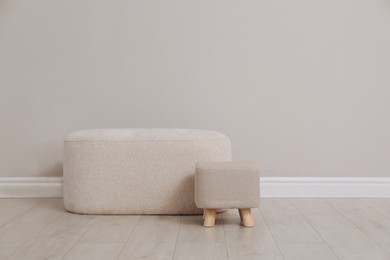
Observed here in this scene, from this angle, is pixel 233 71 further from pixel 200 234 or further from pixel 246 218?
pixel 200 234

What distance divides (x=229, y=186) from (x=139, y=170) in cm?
52

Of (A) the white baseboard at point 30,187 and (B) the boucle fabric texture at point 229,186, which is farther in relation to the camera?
(A) the white baseboard at point 30,187

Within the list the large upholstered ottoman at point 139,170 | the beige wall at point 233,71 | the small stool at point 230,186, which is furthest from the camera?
the beige wall at point 233,71

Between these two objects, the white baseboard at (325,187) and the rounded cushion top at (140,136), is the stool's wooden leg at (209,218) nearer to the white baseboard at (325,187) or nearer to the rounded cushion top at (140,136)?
the rounded cushion top at (140,136)

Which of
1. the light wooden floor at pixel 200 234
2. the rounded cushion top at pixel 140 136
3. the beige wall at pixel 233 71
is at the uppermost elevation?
Result: the beige wall at pixel 233 71

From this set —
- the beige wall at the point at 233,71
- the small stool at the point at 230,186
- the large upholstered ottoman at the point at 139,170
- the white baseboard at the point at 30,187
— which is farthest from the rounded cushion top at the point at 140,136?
the white baseboard at the point at 30,187

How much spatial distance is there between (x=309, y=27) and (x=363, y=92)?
493 millimetres

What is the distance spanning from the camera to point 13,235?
2.52m

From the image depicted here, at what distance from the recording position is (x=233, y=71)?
3459 mm

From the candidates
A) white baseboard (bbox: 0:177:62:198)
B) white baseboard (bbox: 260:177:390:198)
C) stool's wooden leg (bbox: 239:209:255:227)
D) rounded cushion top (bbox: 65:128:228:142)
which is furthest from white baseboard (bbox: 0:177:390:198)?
white baseboard (bbox: 0:177:62:198)

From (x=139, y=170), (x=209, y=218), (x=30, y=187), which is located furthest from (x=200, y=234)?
(x=30, y=187)

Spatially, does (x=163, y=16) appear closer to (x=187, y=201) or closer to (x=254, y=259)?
(x=187, y=201)

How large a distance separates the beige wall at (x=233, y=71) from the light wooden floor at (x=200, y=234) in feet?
1.39

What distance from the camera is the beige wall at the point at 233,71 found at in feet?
11.3
